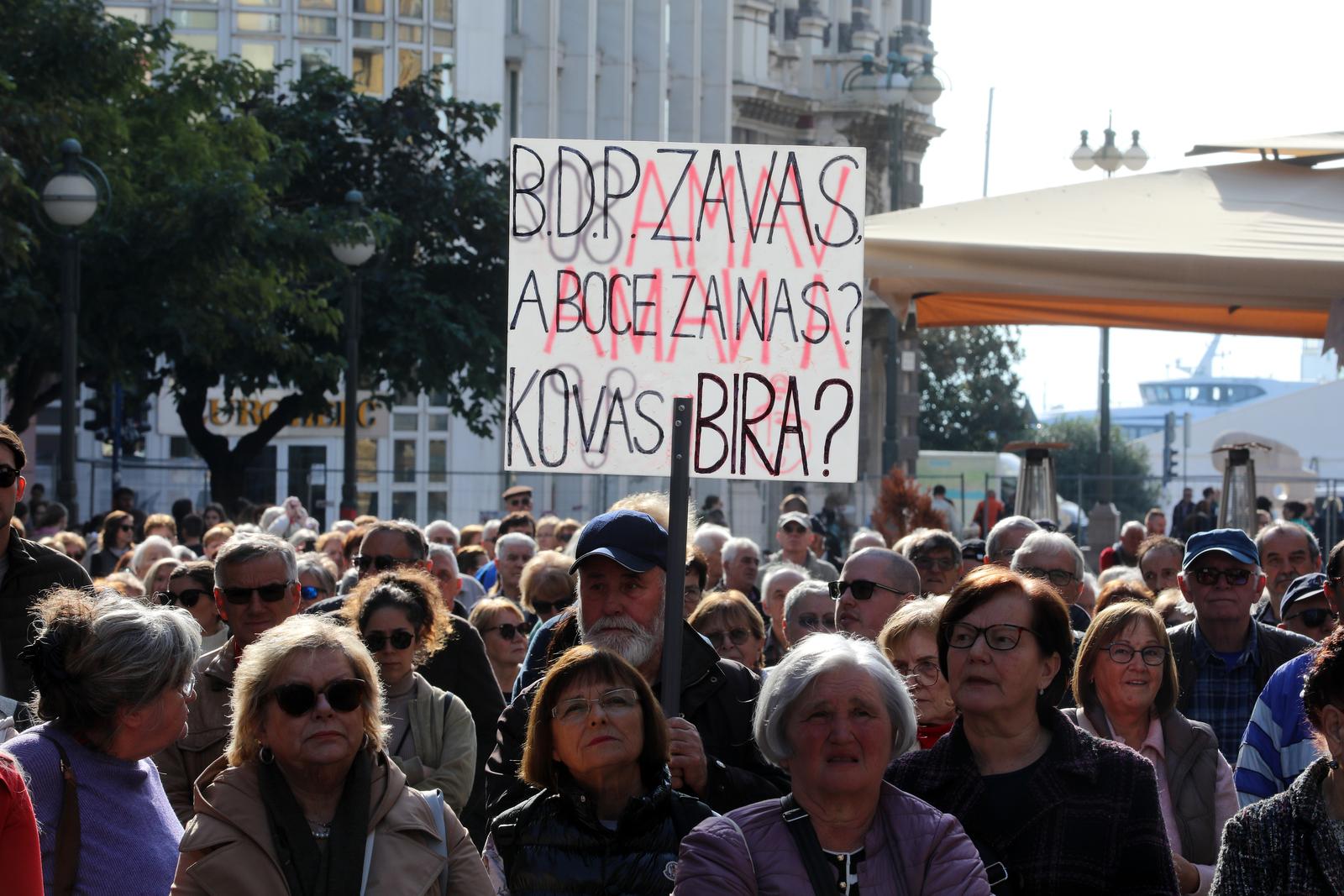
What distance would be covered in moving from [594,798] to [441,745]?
1816 mm

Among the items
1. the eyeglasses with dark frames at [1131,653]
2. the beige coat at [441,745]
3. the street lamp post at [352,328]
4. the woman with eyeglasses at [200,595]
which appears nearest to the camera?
the eyeglasses with dark frames at [1131,653]

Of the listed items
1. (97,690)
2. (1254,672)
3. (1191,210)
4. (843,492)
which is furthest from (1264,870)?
(843,492)

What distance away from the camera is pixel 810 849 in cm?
425

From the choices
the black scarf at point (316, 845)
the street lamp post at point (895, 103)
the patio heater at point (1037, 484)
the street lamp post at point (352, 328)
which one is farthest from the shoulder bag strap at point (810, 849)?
the street lamp post at point (895, 103)

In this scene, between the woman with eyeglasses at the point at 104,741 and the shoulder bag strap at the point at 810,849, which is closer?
the shoulder bag strap at the point at 810,849

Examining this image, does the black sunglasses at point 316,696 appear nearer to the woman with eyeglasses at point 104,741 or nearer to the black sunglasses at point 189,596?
the woman with eyeglasses at point 104,741

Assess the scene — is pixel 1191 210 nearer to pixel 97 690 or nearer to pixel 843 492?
pixel 97 690

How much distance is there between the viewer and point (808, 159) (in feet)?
20.7

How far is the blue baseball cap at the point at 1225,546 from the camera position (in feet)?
23.8

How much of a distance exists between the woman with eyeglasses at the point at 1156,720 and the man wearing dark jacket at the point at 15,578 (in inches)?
121

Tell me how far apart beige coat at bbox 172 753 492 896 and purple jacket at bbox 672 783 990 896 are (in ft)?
1.91

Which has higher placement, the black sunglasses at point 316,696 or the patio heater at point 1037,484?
the patio heater at point 1037,484

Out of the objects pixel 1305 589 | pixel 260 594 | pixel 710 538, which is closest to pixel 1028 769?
pixel 260 594

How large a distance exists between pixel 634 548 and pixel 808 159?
4.68ft
